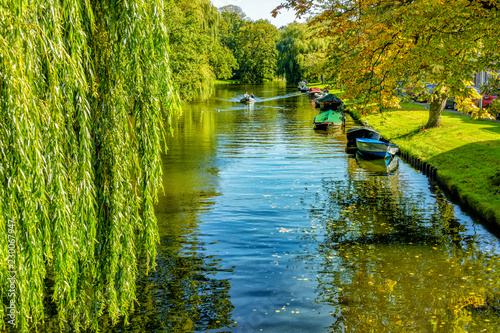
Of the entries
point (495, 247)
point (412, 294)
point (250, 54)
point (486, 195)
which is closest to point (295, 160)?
point (486, 195)

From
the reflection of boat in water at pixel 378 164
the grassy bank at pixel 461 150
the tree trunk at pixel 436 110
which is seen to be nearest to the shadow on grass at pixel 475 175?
the grassy bank at pixel 461 150

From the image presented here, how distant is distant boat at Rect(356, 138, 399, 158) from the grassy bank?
1.09m

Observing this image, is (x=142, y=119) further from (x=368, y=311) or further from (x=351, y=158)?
(x=351, y=158)

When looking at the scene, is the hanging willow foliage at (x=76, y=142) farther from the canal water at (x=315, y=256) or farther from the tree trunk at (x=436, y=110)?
the tree trunk at (x=436, y=110)

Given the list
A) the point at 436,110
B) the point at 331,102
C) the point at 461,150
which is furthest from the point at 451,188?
the point at 331,102

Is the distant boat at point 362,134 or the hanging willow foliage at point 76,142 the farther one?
the distant boat at point 362,134

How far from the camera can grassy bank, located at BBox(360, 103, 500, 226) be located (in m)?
17.6

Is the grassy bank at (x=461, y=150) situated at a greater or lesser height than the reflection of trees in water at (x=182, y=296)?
greater

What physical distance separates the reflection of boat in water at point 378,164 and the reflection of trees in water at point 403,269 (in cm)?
635

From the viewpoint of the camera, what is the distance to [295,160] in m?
27.4

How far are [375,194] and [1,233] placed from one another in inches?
648

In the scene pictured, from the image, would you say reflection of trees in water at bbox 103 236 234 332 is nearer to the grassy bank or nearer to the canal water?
the canal water

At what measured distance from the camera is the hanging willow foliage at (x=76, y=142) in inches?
236

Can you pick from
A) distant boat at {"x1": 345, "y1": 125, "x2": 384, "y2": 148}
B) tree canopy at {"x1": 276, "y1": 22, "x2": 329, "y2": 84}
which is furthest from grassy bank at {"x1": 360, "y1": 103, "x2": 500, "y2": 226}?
tree canopy at {"x1": 276, "y1": 22, "x2": 329, "y2": 84}
